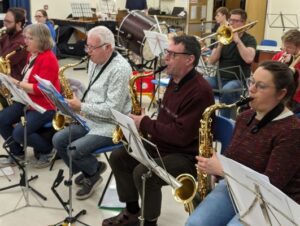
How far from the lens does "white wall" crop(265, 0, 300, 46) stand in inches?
360

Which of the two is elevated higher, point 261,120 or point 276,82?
point 276,82

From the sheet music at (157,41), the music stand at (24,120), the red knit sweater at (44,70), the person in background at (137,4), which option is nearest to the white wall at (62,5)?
the person in background at (137,4)

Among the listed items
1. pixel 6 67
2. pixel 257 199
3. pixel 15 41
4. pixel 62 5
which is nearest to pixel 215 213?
pixel 257 199

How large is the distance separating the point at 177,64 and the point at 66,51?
719cm

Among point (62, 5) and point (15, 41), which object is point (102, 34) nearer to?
point (15, 41)

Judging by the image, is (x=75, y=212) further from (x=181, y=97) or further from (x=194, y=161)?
(x=181, y=97)

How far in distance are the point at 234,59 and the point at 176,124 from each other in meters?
2.15

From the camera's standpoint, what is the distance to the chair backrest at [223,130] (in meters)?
2.40

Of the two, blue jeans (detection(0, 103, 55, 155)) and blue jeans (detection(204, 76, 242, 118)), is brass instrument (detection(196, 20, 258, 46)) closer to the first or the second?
blue jeans (detection(204, 76, 242, 118))

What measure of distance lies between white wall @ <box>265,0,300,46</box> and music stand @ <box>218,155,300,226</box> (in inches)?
324

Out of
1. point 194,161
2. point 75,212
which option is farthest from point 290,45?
point 75,212

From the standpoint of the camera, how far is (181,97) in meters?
2.40

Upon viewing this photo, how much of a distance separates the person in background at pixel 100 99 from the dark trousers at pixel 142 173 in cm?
27

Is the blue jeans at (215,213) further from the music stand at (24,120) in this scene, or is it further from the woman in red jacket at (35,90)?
the woman in red jacket at (35,90)
